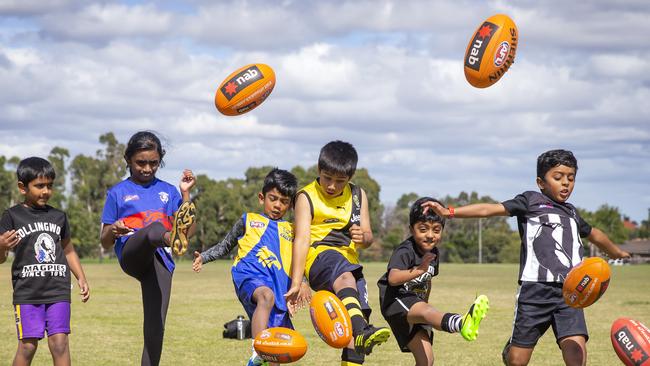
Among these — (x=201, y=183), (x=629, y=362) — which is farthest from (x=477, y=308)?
(x=201, y=183)

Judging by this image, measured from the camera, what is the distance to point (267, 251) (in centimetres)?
866

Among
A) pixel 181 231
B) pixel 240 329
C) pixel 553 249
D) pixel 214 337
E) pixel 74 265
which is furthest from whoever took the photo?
pixel 214 337

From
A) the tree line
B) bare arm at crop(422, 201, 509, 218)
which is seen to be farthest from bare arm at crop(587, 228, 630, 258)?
the tree line

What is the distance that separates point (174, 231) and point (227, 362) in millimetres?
4212

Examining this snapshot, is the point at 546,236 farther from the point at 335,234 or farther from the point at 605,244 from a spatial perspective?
the point at 335,234

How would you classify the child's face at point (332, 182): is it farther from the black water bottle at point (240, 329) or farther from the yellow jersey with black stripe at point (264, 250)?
the black water bottle at point (240, 329)

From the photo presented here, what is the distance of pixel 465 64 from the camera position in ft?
32.4

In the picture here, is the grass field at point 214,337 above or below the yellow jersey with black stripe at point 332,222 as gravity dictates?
below

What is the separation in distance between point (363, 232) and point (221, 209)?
8915cm

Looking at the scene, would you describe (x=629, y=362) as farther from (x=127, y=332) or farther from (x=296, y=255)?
(x=127, y=332)

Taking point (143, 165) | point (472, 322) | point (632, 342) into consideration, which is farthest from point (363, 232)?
point (632, 342)

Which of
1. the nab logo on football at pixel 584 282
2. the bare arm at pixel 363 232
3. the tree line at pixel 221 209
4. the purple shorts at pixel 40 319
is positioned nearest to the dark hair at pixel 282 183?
the bare arm at pixel 363 232

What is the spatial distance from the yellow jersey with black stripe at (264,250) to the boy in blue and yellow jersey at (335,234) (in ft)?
0.89

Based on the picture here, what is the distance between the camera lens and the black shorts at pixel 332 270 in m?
8.41
